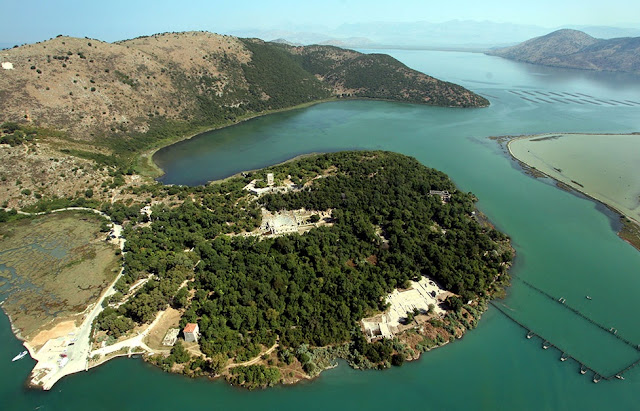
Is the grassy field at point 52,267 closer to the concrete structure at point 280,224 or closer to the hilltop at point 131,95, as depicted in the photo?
the hilltop at point 131,95

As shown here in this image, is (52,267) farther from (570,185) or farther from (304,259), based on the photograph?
(570,185)

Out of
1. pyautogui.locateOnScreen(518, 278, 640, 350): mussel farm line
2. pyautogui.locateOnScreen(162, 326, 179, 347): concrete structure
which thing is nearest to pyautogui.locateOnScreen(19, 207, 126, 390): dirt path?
pyautogui.locateOnScreen(162, 326, 179, 347): concrete structure

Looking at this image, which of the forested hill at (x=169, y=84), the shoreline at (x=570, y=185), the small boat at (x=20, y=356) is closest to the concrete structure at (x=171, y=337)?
the small boat at (x=20, y=356)

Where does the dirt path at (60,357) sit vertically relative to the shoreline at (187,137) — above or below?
below

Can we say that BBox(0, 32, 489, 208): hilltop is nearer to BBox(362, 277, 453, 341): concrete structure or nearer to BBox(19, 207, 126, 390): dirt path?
BBox(19, 207, 126, 390): dirt path

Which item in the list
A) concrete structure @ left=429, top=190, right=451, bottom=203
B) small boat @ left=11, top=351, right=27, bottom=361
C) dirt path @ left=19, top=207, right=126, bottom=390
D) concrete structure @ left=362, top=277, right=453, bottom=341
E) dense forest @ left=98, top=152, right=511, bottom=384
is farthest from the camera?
concrete structure @ left=429, top=190, right=451, bottom=203
